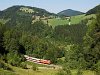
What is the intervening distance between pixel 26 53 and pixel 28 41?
7620 mm

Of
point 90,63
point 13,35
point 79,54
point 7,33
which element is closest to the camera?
point 90,63

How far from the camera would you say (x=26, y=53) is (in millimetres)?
172125

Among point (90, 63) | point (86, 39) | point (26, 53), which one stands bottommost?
point (26, 53)

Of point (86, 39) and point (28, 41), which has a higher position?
Result: point (86, 39)

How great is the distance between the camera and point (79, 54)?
99250mm

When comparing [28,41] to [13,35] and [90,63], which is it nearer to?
[13,35]

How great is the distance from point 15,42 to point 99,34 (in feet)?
181

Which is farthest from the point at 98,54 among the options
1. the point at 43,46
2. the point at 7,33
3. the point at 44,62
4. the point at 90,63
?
the point at 43,46

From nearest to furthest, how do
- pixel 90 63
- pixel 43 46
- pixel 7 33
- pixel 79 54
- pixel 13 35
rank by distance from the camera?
pixel 90 63
pixel 79 54
pixel 7 33
pixel 13 35
pixel 43 46

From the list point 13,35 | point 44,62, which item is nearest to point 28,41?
point 13,35

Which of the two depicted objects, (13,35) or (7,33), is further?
(13,35)

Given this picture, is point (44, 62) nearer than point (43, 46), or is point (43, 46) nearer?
point (44, 62)

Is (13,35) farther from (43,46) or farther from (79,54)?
(79,54)

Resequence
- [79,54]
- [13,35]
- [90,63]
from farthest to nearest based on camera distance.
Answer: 1. [13,35]
2. [79,54]
3. [90,63]
